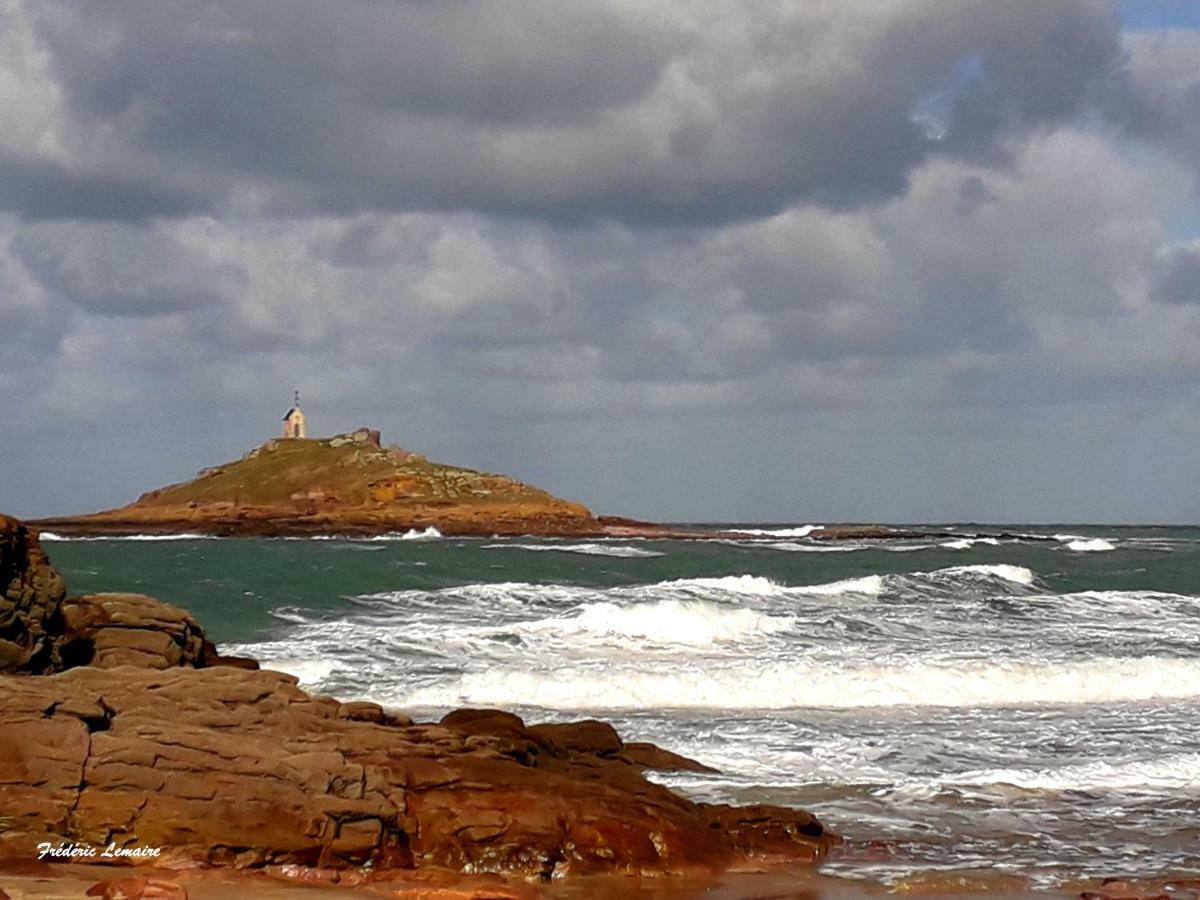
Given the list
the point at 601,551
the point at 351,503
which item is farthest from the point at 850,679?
the point at 351,503

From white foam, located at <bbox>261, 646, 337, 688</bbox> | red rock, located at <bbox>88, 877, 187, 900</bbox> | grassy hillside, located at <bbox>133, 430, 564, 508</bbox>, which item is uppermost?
grassy hillside, located at <bbox>133, 430, 564, 508</bbox>

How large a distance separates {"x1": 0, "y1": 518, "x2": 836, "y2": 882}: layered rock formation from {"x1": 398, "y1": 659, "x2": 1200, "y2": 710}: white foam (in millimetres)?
6495

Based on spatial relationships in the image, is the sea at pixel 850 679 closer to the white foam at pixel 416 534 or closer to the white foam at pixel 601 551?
the white foam at pixel 601 551

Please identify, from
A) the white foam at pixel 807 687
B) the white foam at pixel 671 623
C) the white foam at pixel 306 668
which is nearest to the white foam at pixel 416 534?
the white foam at pixel 671 623

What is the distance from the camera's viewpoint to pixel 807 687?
709 inches

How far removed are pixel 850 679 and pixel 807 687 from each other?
729 millimetres

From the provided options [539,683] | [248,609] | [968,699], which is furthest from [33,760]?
[248,609]

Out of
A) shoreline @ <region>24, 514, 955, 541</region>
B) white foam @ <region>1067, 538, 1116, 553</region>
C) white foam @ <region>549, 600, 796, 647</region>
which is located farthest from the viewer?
shoreline @ <region>24, 514, 955, 541</region>

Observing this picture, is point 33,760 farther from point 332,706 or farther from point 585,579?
point 585,579

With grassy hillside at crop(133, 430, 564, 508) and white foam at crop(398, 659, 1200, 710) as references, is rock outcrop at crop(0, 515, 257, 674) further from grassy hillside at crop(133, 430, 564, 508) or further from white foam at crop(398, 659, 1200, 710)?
grassy hillside at crop(133, 430, 564, 508)

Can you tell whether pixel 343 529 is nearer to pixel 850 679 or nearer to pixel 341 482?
pixel 341 482

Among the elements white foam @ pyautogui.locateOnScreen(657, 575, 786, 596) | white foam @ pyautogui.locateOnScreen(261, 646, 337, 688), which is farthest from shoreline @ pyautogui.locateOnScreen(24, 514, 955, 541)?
white foam @ pyautogui.locateOnScreen(261, 646, 337, 688)

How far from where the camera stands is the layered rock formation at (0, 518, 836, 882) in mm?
8484

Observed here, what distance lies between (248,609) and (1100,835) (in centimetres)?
1938
